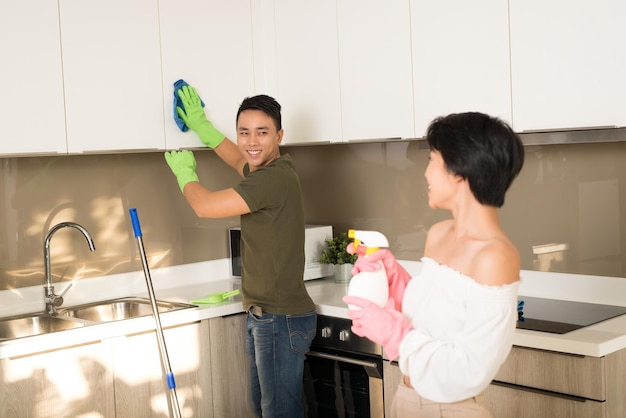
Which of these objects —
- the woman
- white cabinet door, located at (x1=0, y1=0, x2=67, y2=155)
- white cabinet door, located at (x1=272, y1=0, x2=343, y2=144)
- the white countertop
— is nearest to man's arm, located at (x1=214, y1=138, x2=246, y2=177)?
white cabinet door, located at (x1=272, y1=0, x2=343, y2=144)

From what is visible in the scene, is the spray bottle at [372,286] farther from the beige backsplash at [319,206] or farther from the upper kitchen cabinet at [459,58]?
the beige backsplash at [319,206]

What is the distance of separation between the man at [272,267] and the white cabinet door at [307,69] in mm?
462

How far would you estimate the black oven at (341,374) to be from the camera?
299 cm

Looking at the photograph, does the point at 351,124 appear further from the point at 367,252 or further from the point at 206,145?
the point at 367,252

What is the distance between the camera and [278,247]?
288 cm

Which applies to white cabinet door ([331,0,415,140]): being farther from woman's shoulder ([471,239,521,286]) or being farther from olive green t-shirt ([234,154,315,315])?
woman's shoulder ([471,239,521,286])

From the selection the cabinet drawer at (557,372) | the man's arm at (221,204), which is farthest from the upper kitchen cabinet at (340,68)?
the cabinet drawer at (557,372)

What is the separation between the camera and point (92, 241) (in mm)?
3150

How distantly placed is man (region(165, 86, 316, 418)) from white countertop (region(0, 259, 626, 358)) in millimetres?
237

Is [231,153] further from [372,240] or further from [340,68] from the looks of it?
[372,240]

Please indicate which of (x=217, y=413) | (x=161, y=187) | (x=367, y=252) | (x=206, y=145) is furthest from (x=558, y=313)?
(x=161, y=187)

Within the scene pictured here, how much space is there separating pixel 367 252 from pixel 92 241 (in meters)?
1.58

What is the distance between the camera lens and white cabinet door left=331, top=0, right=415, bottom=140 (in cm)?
304

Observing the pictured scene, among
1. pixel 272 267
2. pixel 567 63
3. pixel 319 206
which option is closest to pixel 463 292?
pixel 567 63
